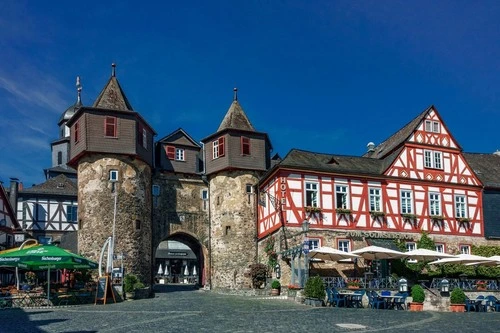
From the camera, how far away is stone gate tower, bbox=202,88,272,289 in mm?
39688

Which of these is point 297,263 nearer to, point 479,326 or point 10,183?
point 479,326

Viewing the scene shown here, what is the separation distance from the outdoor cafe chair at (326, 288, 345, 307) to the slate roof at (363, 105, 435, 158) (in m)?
14.4

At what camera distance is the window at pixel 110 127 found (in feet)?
123

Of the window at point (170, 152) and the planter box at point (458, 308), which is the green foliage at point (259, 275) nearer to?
the window at point (170, 152)

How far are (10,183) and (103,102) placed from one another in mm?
18815

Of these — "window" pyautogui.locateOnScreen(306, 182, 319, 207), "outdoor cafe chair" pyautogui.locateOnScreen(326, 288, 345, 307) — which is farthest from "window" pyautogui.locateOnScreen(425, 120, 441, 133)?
"outdoor cafe chair" pyautogui.locateOnScreen(326, 288, 345, 307)

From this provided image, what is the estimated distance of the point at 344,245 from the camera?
1395 inches

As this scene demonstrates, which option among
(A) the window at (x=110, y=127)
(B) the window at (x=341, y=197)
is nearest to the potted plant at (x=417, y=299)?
(B) the window at (x=341, y=197)

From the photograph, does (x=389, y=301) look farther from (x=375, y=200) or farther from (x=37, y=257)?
(x=37, y=257)

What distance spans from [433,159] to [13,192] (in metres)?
32.7

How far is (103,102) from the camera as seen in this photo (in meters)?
38.5

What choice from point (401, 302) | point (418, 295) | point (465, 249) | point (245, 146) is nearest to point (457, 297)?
point (418, 295)

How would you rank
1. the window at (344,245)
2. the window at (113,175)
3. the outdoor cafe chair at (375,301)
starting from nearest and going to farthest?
the outdoor cafe chair at (375,301), the window at (344,245), the window at (113,175)

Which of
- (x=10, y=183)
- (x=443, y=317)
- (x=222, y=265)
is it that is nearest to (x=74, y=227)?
(x=10, y=183)
